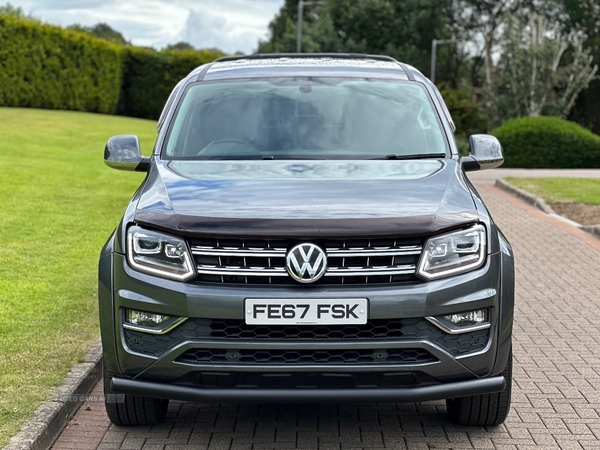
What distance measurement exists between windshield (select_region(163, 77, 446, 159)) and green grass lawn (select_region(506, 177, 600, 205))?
11.1 meters

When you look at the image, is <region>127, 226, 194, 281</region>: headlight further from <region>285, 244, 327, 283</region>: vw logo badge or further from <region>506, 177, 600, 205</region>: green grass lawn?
<region>506, 177, 600, 205</region>: green grass lawn

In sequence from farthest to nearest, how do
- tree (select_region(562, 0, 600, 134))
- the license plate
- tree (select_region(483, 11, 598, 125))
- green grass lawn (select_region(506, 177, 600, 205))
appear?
1. tree (select_region(562, 0, 600, 134))
2. tree (select_region(483, 11, 598, 125))
3. green grass lawn (select_region(506, 177, 600, 205))
4. the license plate

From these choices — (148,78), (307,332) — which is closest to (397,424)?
(307,332)

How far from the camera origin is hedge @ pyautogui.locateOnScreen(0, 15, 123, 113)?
3925 cm

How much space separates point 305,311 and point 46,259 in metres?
5.99

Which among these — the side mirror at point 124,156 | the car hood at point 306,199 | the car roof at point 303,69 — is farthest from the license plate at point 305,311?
the car roof at point 303,69

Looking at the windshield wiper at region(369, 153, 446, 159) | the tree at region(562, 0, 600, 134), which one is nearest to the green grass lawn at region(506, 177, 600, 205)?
the windshield wiper at region(369, 153, 446, 159)

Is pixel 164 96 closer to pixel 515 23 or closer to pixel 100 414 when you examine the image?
pixel 515 23

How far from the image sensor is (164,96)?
5356 centimetres

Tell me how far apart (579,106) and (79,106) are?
28.8m

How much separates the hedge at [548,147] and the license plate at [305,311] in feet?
80.1

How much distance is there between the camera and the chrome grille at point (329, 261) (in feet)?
13.2

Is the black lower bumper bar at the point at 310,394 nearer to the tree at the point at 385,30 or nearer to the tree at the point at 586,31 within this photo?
the tree at the point at 586,31

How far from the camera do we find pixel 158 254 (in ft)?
13.5
